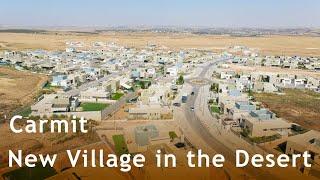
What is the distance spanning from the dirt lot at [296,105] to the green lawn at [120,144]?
10.5m

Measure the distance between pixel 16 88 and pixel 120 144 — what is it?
645 inches

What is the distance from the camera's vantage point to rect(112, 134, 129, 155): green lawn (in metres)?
16.3

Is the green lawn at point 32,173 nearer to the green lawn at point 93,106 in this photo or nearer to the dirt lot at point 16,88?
the dirt lot at point 16,88

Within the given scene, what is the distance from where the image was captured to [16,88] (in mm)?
30344

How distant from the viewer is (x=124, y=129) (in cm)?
1970

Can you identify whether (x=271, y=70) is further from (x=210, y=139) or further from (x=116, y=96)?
(x=210, y=139)

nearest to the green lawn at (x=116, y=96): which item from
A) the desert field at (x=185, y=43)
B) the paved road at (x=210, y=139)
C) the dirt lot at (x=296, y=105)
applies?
the paved road at (x=210, y=139)

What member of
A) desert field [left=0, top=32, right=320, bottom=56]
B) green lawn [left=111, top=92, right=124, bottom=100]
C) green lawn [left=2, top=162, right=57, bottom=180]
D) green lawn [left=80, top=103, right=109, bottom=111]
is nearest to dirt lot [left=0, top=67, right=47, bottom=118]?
green lawn [left=80, top=103, right=109, bottom=111]

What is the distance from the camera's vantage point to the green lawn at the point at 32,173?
526 inches

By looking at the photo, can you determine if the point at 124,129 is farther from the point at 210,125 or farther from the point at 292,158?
the point at 292,158

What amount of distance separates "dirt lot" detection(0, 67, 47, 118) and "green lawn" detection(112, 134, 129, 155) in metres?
7.76

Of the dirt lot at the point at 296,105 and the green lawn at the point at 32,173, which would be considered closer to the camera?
the green lawn at the point at 32,173

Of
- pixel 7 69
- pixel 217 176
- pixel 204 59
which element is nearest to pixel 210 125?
pixel 217 176

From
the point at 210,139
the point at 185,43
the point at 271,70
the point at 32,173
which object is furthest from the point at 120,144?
the point at 185,43
